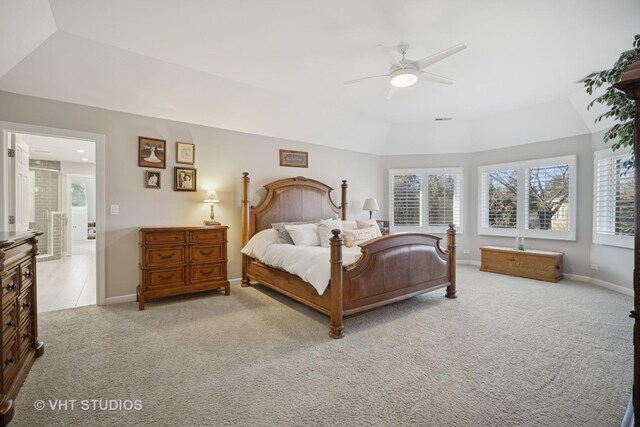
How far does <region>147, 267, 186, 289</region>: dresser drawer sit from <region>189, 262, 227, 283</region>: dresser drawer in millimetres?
125

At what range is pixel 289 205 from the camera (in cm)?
532

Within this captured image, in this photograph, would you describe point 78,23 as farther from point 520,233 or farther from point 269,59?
point 520,233

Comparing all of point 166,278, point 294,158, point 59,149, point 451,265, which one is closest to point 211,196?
point 166,278

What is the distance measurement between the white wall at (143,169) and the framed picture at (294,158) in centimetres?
9

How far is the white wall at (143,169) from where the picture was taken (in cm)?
363

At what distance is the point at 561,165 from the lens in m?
5.29

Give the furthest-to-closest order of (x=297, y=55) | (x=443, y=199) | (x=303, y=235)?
(x=443, y=199)
(x=303, y=235)
(x=297, y=55)

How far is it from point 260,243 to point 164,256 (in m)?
1.27

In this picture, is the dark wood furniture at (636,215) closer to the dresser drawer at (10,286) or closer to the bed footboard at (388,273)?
the bed footboard at (388,273)

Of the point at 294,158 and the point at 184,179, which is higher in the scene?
the point at 294,158

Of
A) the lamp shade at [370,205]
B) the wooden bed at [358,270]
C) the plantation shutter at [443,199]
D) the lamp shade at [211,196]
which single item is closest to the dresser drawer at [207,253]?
the wooden bed at [358,270]

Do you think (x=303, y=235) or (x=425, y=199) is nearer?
(x=303, y=235)

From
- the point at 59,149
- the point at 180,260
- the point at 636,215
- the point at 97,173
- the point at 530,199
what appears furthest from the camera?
the point at 59,149

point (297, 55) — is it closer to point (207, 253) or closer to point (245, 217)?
point (245, 217)
